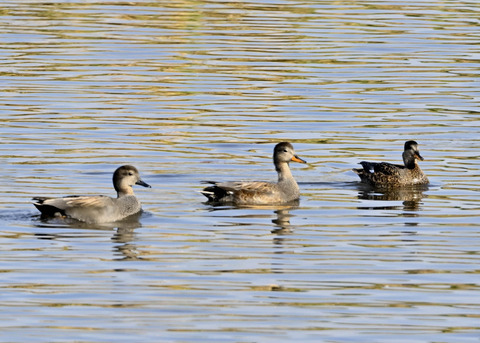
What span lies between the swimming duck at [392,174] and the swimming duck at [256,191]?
117 cm

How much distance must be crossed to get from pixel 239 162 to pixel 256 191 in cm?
246

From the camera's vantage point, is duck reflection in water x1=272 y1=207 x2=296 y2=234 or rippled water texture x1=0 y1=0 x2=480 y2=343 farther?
duck reflection in water x1=272 y1=207 x2=296 y2=234

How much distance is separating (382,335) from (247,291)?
1.68 meters

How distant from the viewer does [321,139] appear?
21.9 metres

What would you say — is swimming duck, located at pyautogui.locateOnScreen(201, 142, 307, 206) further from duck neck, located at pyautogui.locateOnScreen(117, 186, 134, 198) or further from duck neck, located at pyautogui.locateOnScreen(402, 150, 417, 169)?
duck neck, located at pyautogui.locateOnScreen(402, 150, 417, 169)

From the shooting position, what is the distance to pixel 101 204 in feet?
53.0

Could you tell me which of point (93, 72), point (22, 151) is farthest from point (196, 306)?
point (93, 72)

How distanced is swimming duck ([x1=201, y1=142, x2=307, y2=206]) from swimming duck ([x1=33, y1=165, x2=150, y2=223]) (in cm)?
101

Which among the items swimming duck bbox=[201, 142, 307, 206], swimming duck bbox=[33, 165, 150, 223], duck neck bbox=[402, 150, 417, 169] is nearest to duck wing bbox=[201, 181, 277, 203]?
swimming duck bbox=[201, 142, 307, 206]

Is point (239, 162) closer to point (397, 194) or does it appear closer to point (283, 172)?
point (283, 172)

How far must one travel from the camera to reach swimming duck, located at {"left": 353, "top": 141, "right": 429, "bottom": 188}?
19.2 meters

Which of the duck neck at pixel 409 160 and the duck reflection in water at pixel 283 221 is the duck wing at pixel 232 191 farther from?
the duck neck at pixel 409 160

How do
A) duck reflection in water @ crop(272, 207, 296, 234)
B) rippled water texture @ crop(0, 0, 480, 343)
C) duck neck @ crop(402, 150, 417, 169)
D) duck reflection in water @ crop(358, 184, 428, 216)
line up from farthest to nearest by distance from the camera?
duck neck @ crop(402, 150, 417, 169), duck reflection in water @ crop(358, 184, 428, 216), duck reflection in water @ crop(272, 207, 296, 234), rippled water texture @ crop(0, 0, 480, 343)

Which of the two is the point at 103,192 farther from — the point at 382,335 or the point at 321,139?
the point at 382,335
